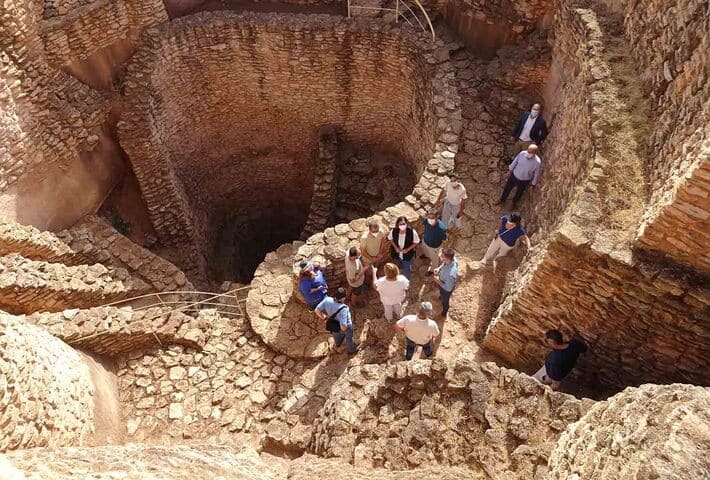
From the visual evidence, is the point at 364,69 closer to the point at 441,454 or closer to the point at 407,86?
the point at 407,86

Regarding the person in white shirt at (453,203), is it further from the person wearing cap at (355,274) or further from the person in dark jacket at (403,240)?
the person wearing cap at (355,274)

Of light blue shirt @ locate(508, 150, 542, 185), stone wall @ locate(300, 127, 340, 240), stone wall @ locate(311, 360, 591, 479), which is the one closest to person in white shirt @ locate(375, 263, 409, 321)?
stone wall @ locate(311, 360, 591, 479)

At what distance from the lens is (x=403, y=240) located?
7.41 m

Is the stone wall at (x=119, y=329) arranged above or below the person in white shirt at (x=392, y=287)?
below

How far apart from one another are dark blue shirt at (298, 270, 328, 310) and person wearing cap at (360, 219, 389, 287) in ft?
2.55

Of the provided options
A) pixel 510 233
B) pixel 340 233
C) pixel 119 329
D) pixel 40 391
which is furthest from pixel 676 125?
pixel 119 329

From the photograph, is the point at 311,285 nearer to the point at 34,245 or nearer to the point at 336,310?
the point at 336,310

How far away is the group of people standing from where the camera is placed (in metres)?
6.35

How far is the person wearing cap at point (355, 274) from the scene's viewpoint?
23.7ft

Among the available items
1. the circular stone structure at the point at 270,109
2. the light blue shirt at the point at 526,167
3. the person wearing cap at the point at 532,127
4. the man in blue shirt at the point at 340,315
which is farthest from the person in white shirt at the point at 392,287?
the person wearing cap at the point at 532,127

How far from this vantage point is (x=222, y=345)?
25.3 feet

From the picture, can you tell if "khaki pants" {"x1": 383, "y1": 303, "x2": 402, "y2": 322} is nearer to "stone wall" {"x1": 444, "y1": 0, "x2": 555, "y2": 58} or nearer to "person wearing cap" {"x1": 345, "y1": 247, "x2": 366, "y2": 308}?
"person wearing cap" {"x1": 345, "y1": 247, "x2": 366, "y2": 308}

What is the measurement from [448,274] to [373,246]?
4.05ft

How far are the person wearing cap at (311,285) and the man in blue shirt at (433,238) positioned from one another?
1686mm
